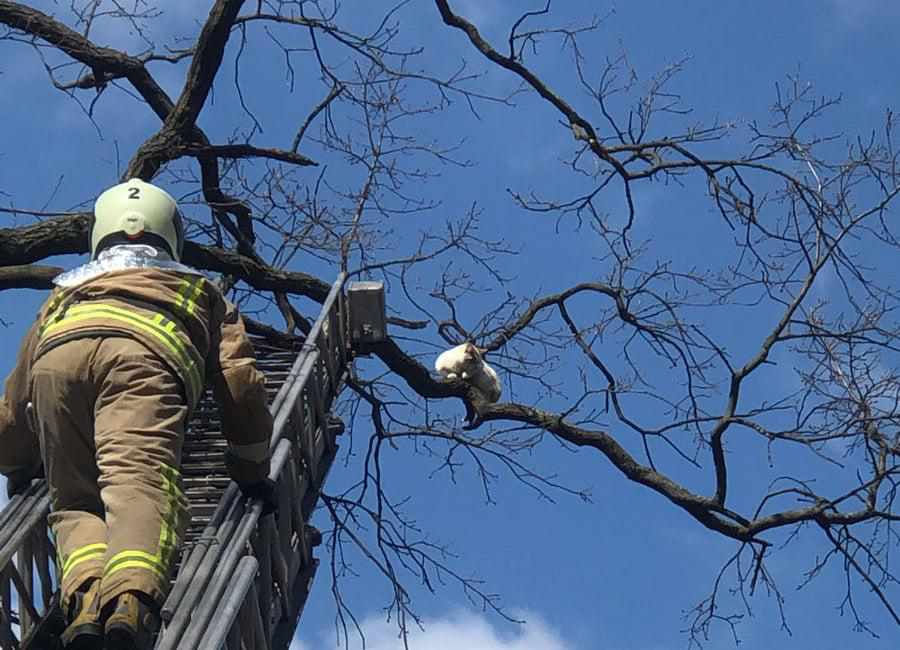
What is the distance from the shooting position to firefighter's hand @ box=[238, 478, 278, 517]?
4.64 m

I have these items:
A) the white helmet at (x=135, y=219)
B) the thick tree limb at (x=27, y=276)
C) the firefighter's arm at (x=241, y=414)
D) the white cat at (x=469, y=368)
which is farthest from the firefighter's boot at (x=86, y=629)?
the white cat at (x=469, y=368)

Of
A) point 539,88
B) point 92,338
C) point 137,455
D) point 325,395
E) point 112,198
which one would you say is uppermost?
point 539,88

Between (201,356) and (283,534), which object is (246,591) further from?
(283,534)

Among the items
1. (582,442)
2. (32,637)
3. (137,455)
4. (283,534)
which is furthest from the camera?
(582,442)

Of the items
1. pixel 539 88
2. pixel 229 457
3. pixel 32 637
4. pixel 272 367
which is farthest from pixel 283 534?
pixel 539 88

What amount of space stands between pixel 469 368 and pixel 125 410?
4244mm

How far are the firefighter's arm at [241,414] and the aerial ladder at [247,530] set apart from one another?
0.09 metres

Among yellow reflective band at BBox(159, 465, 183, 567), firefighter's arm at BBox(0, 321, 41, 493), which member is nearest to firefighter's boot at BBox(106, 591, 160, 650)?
yellow reflective band at BBox(159, 465, 183, 567)

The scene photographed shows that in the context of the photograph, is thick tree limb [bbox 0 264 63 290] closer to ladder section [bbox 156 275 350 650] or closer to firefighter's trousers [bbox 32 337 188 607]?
ladder section [bbox 156 275 350 650]

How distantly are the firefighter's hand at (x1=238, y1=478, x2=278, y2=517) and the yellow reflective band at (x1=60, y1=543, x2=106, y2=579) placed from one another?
0.69 metres

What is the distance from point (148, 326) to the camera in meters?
4.31

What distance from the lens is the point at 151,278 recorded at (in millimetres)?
4496

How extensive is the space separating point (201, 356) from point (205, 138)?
150 inches

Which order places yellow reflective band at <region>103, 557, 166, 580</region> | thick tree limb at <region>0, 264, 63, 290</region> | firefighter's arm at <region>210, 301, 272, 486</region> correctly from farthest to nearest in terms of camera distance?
1. thick tree limb at <region>0, 264, 63, 290</region>
2. firefighter's arm at <region>210, 301, 272, 486</region>
3. yellow reflective band at <region>103, 557, 166, 580</region>
